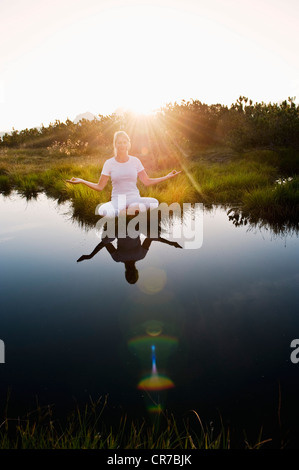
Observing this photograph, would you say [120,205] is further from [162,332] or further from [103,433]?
[103,433]

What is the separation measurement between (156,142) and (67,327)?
14052mm

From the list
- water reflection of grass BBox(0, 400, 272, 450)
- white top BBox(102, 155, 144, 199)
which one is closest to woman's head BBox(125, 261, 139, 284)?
water reflection of grass BBox(0, 400, 272, 450)

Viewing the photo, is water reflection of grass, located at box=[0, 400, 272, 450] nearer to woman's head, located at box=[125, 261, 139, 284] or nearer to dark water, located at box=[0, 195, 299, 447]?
dark water, located at box=[0, 195, 299, 447]

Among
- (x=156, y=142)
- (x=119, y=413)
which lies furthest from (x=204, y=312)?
(x=156, y=142)

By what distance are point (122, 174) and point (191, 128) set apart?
18.5 metres

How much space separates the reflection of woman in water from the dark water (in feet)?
0.26

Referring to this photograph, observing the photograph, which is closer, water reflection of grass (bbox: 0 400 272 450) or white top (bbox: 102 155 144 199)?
water reflection of grass (bbox: 0 400 272 450)

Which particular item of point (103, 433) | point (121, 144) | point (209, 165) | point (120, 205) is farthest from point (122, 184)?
point (209, 165)

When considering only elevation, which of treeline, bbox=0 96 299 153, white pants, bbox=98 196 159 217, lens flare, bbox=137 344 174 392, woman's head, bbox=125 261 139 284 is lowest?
lens flare, bbox=137 344 174 392

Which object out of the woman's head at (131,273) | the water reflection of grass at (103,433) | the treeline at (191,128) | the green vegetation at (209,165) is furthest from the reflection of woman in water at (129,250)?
the treeline at (191,128)

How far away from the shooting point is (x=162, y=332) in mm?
2629

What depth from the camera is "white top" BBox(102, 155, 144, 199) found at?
563cm

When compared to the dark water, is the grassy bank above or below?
above

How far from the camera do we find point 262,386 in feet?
6.70
